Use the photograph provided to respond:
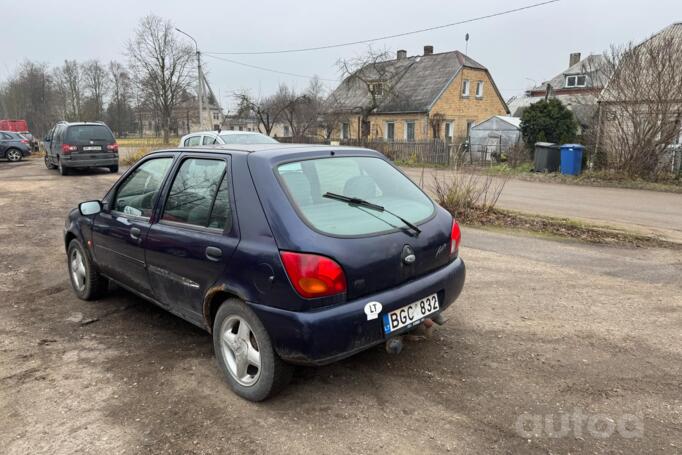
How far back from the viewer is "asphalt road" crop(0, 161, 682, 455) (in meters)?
2.67

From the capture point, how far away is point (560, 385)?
10.5 ft

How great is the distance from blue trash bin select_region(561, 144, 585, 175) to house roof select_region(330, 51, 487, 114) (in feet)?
57.9

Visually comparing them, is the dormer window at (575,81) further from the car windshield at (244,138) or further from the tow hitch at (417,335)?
the tow hitch at (417,335)

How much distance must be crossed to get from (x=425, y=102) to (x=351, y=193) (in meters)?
34.3

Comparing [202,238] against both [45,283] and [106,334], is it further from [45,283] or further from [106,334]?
[45,283]

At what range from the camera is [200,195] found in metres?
3.38

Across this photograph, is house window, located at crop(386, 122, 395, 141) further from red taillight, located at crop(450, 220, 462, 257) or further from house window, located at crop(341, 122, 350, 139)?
red taillight, located at crop(450, 220, 462, 257)

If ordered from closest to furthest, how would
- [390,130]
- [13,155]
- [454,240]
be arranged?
1. [454,240]
2. [13,155]
3. [390,130]

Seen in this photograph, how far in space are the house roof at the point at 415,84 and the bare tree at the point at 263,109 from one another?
493 centimetres

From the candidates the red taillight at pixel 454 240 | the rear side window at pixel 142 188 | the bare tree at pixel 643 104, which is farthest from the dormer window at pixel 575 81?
the rear side window at pixel 142 188

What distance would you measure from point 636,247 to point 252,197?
655 centimetres

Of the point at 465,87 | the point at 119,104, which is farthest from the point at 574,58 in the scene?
the point at 119,104

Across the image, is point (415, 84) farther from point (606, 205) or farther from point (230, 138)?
point (230, 138)

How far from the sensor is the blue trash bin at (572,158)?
17609 millimetres
